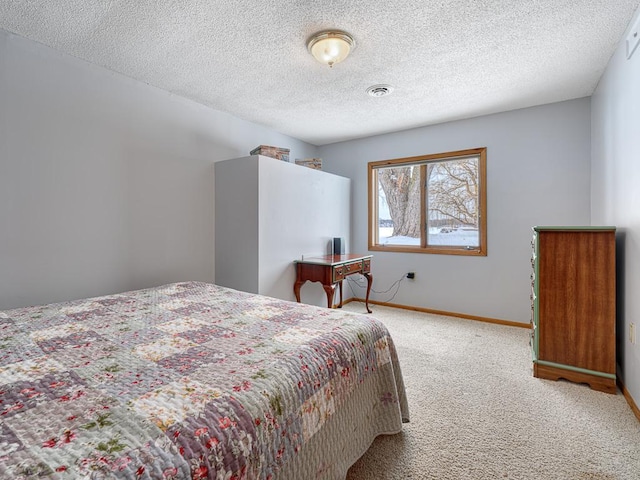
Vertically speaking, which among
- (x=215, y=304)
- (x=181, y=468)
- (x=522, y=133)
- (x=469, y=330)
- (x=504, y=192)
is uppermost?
(x=522, y=133)

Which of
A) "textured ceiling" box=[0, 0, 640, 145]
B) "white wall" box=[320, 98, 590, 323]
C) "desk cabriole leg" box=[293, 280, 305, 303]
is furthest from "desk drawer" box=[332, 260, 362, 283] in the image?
"textured ceiling" box=[0, 0, 640, 145]

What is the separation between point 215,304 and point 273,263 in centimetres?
134

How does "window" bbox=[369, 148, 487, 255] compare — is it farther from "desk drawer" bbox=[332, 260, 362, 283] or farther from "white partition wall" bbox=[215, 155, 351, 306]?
"white partition wall" bbox=[215, 155, 351, 306]

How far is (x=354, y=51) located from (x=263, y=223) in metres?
1.65

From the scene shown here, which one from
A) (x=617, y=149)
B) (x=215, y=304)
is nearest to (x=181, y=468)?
(x=215, y=304)

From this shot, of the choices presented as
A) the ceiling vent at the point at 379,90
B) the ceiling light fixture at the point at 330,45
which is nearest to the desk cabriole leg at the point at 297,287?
the ceiling vent at the point at 379,90

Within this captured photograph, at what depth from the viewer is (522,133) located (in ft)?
10.9

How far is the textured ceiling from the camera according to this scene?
5.88ft

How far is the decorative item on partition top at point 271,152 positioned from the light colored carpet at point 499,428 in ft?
7.81

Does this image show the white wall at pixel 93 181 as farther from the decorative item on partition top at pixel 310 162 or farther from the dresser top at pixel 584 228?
the dresser top at pixel 584 228

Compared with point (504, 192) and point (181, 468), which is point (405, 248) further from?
point (181, 468)

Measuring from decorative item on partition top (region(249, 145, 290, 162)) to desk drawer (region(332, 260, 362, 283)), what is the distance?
4.46ft

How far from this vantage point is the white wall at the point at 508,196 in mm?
3111

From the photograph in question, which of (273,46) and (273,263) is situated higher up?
(273,46)
